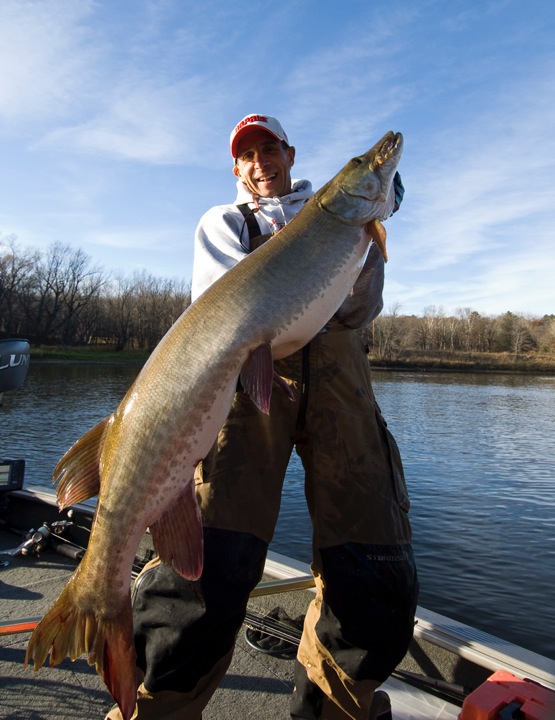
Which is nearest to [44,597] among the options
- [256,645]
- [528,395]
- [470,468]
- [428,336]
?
[256,645]

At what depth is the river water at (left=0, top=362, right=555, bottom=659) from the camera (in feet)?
31.6

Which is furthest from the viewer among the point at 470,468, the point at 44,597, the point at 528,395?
the point at 528,395

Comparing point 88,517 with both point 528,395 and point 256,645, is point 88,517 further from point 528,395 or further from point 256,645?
point 528,395

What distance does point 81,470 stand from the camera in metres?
2.30

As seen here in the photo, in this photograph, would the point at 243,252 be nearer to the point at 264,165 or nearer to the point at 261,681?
the point at 264,165

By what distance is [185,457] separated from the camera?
2182 millimetres

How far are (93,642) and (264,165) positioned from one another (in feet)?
7.97

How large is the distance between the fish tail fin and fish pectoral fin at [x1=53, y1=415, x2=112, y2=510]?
336 millimetres

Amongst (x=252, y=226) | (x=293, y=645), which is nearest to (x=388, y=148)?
(x=252, y=226)

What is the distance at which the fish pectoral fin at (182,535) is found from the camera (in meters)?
2.23

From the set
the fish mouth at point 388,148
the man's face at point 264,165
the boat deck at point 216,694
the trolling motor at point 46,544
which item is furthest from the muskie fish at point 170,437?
the trolling motor at point 46,544

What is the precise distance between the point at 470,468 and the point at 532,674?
622 inches

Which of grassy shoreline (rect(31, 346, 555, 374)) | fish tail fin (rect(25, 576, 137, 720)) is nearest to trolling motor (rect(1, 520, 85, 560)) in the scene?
fish tail fin (rect(25, 576, 137, 720))

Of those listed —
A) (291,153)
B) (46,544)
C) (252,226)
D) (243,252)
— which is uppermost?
(291,153)
